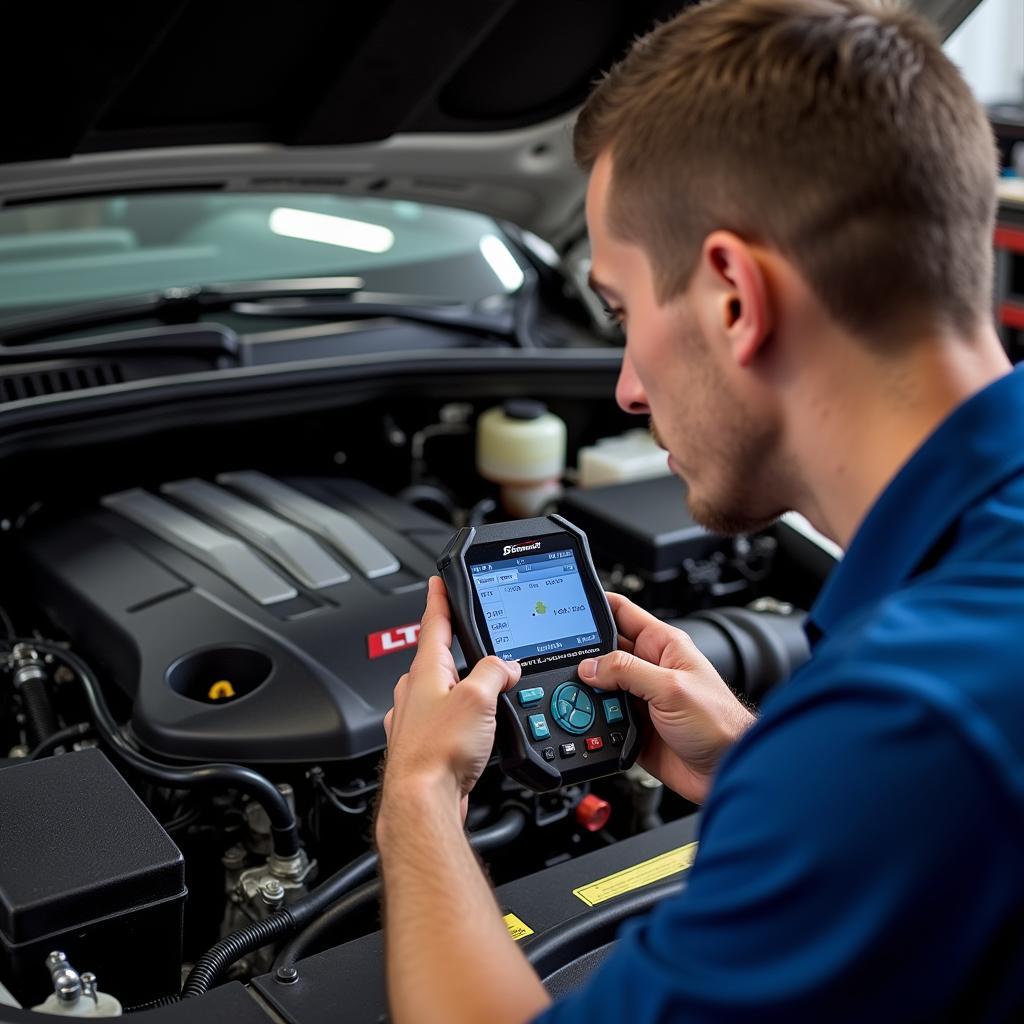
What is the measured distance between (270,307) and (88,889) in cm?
110

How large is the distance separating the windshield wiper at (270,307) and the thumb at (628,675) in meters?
0.98

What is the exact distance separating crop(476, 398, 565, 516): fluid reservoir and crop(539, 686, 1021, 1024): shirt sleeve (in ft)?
3.91

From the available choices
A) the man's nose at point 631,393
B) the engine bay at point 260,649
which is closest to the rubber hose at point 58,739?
the engine bay at point 260,649

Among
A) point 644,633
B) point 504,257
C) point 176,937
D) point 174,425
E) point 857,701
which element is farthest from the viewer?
point 504,257

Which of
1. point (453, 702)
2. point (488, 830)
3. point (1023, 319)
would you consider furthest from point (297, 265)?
point (1023, 319)

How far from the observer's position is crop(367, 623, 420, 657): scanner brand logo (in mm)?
1343

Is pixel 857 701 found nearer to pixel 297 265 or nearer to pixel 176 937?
pixel 176 937

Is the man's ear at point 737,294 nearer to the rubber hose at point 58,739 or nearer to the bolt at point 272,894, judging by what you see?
the bolt at point 272,894

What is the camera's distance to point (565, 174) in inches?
81.4

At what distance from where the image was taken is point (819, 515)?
883 mm

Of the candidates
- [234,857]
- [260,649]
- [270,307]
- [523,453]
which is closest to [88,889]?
[234,857]

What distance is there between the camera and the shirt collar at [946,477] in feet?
2.48

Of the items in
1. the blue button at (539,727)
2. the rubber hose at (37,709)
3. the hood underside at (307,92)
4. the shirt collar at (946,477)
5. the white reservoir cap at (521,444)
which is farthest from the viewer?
the white reservoir cap at (521,444)

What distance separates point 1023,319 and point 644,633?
284cm
